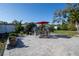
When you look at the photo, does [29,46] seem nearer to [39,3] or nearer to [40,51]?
[40,51]

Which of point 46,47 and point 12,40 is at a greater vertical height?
point 12,40

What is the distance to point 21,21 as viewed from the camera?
17.0 feet

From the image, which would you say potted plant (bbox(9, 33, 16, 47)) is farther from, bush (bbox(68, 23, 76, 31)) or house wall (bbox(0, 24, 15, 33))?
bush (bbox(68, 23, 76, 31))

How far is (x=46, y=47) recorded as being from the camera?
5.20 meters

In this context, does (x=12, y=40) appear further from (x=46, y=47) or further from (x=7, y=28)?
(x=46, y=47)

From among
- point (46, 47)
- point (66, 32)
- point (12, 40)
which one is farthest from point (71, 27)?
point (12, 40)

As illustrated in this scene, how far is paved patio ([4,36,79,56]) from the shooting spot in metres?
5.18

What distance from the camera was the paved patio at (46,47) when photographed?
17.0 ft

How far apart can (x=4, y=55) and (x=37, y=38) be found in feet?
1.82

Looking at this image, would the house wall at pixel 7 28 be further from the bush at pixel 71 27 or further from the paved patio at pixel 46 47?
the bush at pixel 71 27

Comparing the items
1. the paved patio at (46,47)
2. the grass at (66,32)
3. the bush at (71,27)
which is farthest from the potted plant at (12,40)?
the bush at (71,27)

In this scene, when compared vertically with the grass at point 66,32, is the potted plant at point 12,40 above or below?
below

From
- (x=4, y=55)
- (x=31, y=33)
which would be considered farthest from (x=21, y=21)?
(x=4, y=55)

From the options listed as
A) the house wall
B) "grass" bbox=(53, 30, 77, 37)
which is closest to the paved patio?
"grass" bbox=(53, 30, 77, 37)
